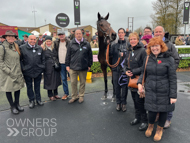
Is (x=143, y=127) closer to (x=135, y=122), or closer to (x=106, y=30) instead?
(x=135, y=122)

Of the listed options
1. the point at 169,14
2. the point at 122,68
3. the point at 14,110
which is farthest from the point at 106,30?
the point at 169,14

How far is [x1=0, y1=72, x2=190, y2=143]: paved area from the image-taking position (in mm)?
2553

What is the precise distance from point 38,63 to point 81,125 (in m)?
2.02

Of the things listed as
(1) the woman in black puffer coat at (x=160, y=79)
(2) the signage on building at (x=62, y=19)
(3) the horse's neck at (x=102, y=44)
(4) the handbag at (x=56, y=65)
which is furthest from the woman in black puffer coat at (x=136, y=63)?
Answer: (2) the signage on building at (x=62, y=19)

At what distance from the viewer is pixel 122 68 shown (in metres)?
3.26

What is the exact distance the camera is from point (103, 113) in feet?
11.5

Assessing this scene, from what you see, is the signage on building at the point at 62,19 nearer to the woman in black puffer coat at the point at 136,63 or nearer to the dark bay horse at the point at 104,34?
the dark bay horse at the point at 104,34

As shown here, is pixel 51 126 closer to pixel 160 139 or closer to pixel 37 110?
pixel 37 110

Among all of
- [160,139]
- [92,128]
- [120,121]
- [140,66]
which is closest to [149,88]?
[140,66]

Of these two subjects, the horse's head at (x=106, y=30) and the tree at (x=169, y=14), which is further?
the tree at (x=169, y=14)

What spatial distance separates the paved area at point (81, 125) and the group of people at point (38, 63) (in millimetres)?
414

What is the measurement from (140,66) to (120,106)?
4.51 feet

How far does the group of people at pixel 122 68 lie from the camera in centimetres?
224

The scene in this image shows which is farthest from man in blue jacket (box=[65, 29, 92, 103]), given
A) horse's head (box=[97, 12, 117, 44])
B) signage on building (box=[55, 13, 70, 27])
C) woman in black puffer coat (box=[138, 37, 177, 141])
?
signage on building (box=[55, 13, 70, 27])
